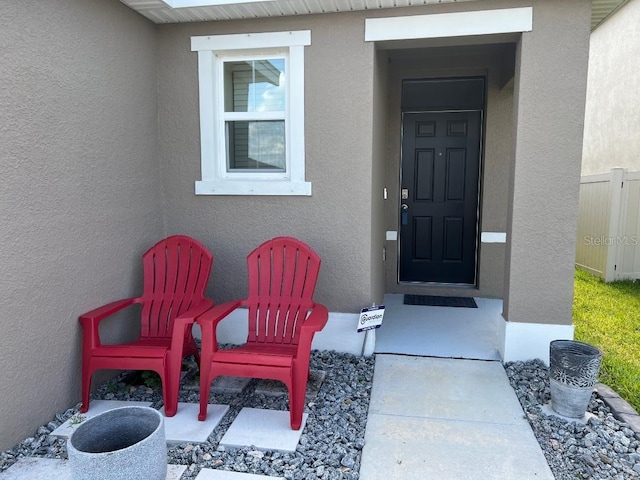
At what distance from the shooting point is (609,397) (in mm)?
2684

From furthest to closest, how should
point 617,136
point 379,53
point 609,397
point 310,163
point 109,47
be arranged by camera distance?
point 617,136, point 379,53, point 310,163, point 109,47, point 609,397

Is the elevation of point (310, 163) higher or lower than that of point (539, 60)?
lower

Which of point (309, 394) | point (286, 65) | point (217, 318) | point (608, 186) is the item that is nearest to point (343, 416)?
point (309, 394)

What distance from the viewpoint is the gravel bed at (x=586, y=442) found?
6.69 feet

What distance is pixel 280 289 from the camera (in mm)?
3080

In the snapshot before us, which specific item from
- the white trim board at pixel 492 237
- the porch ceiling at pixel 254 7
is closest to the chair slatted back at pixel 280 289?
the porch ceiling at pixel 254 7

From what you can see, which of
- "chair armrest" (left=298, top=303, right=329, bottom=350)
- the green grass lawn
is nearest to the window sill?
"chair armrest" (left=298, top=303, right=329, bottom=350)

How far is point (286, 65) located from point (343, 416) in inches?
99.7

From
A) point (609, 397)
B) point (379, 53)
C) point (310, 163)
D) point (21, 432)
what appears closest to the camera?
point (21, 432)

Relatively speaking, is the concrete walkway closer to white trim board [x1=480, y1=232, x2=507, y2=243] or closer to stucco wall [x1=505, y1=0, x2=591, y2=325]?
stucco wall [x1=505, y1=0, x2=591, y2=325]

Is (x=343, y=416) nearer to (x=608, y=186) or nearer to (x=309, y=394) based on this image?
(x=309, y=394)

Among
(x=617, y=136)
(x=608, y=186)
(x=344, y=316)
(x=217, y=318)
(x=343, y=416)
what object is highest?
(x=617, y=136)

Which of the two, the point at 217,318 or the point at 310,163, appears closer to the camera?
the point at 217,318

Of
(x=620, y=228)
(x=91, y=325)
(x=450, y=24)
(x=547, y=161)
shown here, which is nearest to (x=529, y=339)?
(x=547, y=161)
